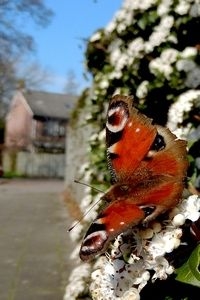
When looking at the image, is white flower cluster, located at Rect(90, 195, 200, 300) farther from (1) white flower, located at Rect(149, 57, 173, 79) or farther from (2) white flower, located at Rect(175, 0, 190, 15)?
(2) white flower, located at Rect(175, 0, 190, 15)

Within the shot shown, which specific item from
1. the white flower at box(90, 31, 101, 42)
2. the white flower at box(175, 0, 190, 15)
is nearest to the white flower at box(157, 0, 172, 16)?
the white flower at box(175, 0, 190, 15)

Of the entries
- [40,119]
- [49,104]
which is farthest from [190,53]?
[49,104]

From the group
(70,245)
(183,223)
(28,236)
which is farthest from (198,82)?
(28,236)

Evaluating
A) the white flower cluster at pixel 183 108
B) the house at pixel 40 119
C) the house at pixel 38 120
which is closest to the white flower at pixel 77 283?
the white flower cluster at pixel 183 108

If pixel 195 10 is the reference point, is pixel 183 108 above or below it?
below

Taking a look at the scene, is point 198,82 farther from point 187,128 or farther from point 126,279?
point 126,279

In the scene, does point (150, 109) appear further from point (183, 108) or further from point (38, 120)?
point (38, 120)
